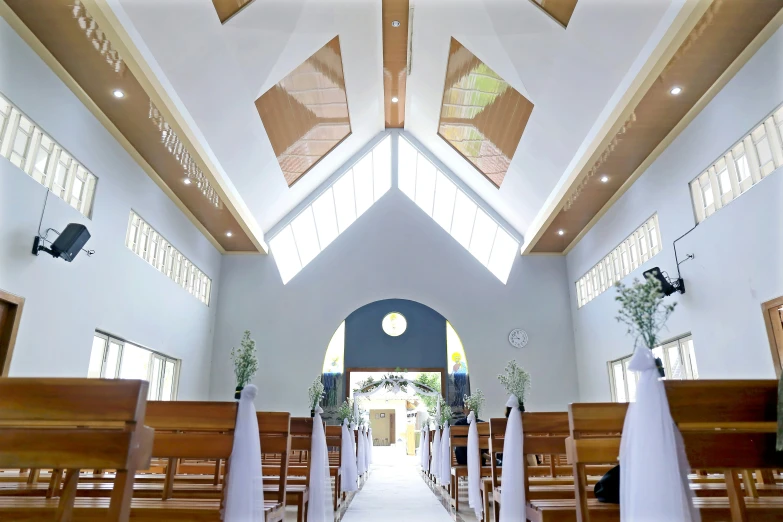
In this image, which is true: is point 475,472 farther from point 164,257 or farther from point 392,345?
point 392,345

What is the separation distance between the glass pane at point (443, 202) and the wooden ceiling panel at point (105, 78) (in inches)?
194

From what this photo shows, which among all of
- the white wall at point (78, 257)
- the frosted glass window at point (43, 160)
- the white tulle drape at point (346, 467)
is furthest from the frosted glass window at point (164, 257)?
the white tulle drape at point (346, 467)

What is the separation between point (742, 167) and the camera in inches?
198

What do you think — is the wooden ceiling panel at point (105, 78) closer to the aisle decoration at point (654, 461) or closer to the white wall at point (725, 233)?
the aisle decoration at point (654, 461)

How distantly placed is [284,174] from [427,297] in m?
3.89

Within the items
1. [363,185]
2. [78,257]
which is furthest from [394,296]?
[78,257]

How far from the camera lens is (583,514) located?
7.09 ft

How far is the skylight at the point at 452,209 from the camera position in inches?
432

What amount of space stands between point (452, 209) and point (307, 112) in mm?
4434

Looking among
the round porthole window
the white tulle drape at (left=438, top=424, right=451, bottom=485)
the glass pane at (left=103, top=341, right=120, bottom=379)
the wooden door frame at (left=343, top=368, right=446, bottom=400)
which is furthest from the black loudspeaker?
the round porthole window

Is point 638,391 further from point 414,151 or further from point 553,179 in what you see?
point 414,151

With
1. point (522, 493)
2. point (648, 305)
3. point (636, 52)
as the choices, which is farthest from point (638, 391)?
point (636, 52)

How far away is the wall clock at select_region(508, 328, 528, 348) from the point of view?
9.97 metres

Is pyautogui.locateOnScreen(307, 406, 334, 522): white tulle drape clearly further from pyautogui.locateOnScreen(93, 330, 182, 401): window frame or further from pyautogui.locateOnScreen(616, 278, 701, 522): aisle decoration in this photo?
pyautogui.locateOnScreen(93, 330, 182, 401): window frame
